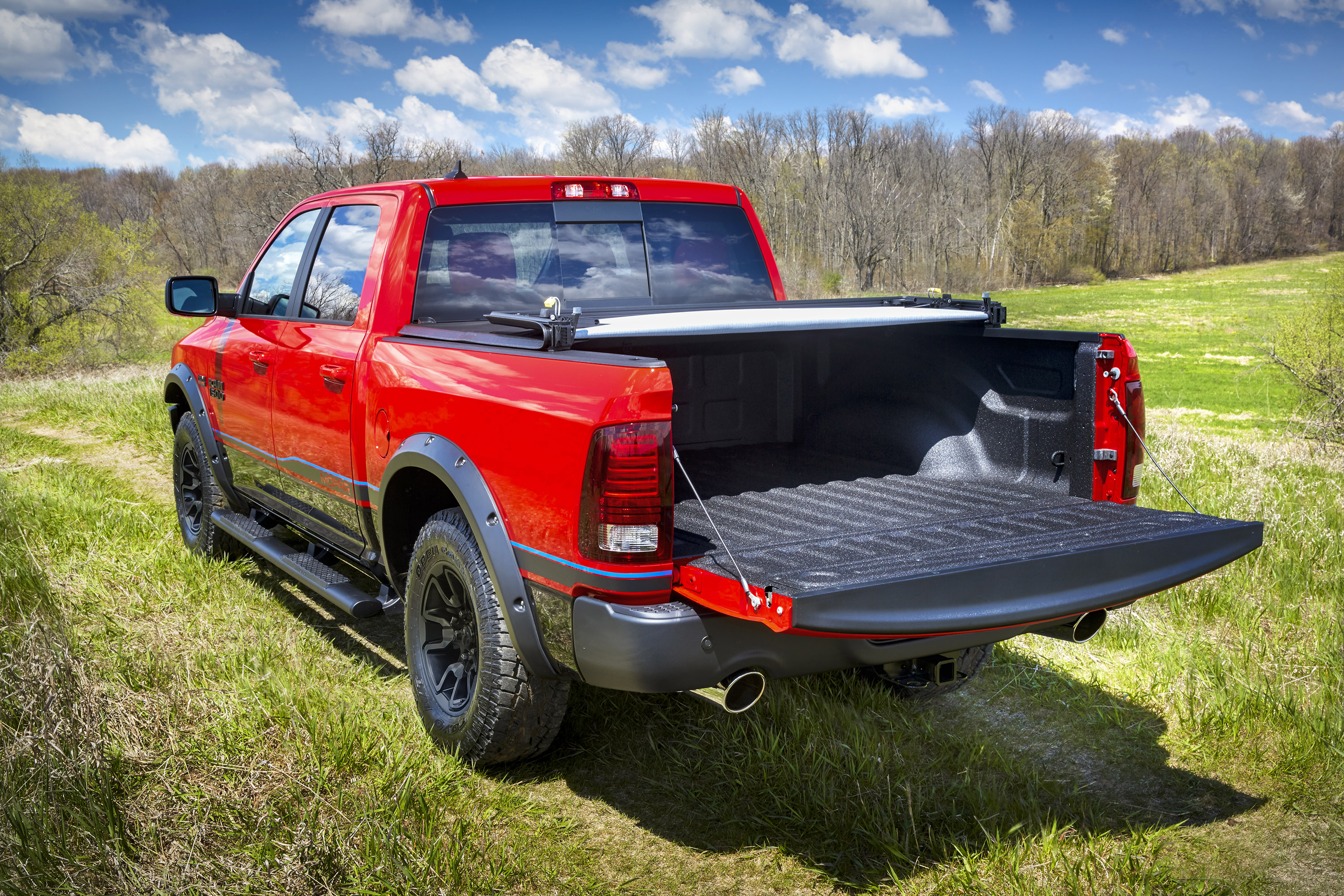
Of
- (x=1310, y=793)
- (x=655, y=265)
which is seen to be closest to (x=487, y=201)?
(x=655, y=265)

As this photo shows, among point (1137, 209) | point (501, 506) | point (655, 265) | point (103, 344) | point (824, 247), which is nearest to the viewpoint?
point (501, 506)

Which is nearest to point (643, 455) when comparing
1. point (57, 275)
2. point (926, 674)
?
point (926, 674)

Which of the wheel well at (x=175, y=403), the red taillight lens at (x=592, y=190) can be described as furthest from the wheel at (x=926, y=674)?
the wheel well at (x=175, y=403)

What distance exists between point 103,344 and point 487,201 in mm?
26620

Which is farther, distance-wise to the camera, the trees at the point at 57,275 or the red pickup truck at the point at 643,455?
the trees at the point at 57,275

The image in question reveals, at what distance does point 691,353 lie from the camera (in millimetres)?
4398

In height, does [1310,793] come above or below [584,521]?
below

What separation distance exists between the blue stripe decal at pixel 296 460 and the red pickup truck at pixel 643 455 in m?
0.03

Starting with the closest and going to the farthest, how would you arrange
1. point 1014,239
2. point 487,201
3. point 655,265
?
point 487,201 → point 655,265 → point 1014,239

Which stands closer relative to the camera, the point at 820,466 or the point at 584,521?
the point at 584,521

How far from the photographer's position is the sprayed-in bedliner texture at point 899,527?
9.10 ft

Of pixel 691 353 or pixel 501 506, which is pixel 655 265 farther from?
pixel 501 506

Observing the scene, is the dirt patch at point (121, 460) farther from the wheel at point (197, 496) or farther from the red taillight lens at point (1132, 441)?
the red taillight lens at point (1132, 441)

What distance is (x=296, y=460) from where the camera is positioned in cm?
470
